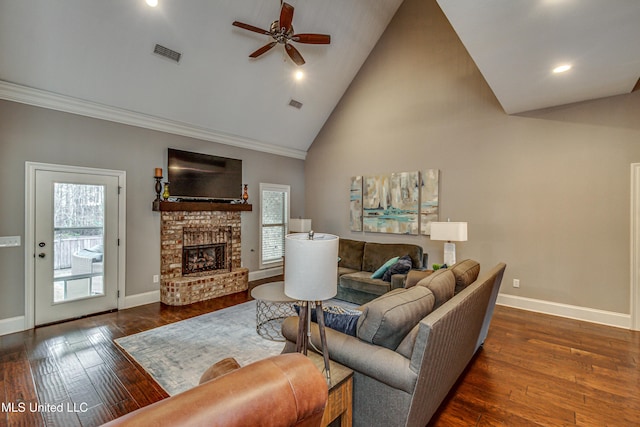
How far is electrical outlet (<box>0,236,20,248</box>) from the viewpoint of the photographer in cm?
345

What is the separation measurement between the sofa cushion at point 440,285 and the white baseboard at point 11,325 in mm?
4688

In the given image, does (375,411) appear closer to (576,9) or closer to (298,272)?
(298,272)

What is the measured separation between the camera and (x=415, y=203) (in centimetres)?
524

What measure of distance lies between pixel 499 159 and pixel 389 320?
3.99 meters

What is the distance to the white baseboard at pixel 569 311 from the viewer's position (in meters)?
3.65

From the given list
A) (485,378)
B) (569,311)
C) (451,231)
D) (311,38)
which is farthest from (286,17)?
(569,311)

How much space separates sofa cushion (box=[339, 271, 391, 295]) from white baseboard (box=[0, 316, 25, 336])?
13.8ft

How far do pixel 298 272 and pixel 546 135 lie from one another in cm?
450

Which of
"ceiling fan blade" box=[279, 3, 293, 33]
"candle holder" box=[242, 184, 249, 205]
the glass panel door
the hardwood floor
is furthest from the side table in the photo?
"candle holder" box=[242, 184, 249, 205]

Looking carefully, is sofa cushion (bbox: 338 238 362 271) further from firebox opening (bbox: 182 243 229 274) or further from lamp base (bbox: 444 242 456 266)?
firebox opening (bbox: 182 243 229 274)

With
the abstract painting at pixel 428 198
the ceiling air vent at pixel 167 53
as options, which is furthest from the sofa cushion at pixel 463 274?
the ceiling air vent at pixel 167 53

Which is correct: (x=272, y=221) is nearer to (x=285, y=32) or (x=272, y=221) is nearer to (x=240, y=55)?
(x=240, y=55)

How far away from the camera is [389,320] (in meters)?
1.62

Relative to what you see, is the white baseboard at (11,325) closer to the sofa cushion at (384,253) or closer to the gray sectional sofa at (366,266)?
the gray sectional sofa at (366,266)
